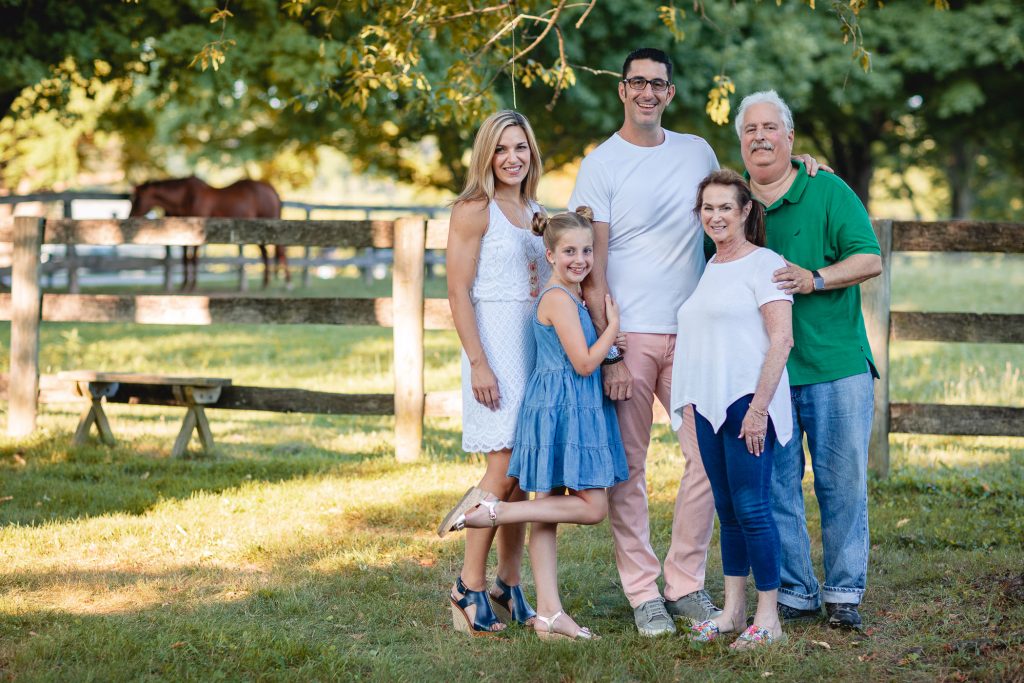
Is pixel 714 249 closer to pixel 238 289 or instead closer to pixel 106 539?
pixel 106 539

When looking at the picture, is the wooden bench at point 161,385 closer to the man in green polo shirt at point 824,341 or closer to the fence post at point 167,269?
the man in green polo shirt at point 824,341

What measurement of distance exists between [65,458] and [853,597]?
5058 millimetres

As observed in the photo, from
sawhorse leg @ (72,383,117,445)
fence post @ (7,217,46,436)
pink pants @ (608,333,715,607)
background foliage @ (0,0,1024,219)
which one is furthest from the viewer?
background foliage @ (0,0,1024,219)

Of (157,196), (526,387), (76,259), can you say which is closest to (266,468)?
(526,387)

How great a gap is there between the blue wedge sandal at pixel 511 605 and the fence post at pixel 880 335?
304 cm

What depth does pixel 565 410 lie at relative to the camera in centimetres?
404

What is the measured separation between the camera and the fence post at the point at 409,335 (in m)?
7.21

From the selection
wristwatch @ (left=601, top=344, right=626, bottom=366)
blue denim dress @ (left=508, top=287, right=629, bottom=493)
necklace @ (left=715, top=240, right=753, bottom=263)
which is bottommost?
blue denim dress @ (left=508, top=287, right=629, bottom=493)

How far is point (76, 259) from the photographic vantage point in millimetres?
→ 15375

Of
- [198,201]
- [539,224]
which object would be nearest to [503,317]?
[539,224]

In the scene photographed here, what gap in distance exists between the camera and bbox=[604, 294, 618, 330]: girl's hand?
4.04 m

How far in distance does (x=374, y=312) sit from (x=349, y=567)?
2554mm

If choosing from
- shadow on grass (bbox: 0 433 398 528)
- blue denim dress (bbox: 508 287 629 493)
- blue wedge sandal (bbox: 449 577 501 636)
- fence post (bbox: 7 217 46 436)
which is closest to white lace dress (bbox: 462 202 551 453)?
blue denim dress (bbox: 508 287 629 493)

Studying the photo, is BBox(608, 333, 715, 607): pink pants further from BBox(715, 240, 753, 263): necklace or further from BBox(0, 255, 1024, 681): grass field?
BBox(715, 240, 753, 263): necklace
